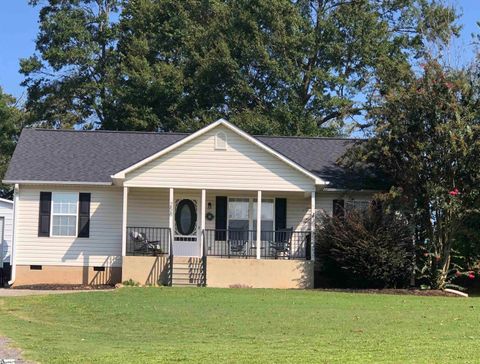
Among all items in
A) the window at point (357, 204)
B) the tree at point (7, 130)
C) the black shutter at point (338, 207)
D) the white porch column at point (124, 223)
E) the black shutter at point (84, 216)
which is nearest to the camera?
the white porch column at point (124, 223)

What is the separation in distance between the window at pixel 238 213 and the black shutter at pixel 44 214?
5.91 metres

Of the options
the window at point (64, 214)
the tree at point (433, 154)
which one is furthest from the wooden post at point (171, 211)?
the tree at point (433, 154)

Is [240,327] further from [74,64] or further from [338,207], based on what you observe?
[74,64]

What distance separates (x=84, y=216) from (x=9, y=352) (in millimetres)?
13634

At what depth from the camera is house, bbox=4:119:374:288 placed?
836 inches

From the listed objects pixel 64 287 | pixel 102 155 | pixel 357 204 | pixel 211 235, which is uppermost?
pixel 102 155

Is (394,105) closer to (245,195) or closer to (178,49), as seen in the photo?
(245,195)

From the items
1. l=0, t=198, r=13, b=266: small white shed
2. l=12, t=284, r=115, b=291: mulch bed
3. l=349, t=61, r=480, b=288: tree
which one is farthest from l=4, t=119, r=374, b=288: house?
l=0, t=198, r=13, b=266: small white shed

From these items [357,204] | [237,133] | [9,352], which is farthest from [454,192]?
[9,352]

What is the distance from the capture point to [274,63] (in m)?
33.6

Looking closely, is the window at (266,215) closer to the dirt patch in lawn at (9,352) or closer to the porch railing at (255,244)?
the porch railing at (255,244)

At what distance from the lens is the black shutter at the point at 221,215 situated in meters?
22.8

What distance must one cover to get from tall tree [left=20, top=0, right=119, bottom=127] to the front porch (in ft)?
52.6

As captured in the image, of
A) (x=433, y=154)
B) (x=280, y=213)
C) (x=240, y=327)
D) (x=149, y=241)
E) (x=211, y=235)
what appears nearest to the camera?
(x=240, y=327)
